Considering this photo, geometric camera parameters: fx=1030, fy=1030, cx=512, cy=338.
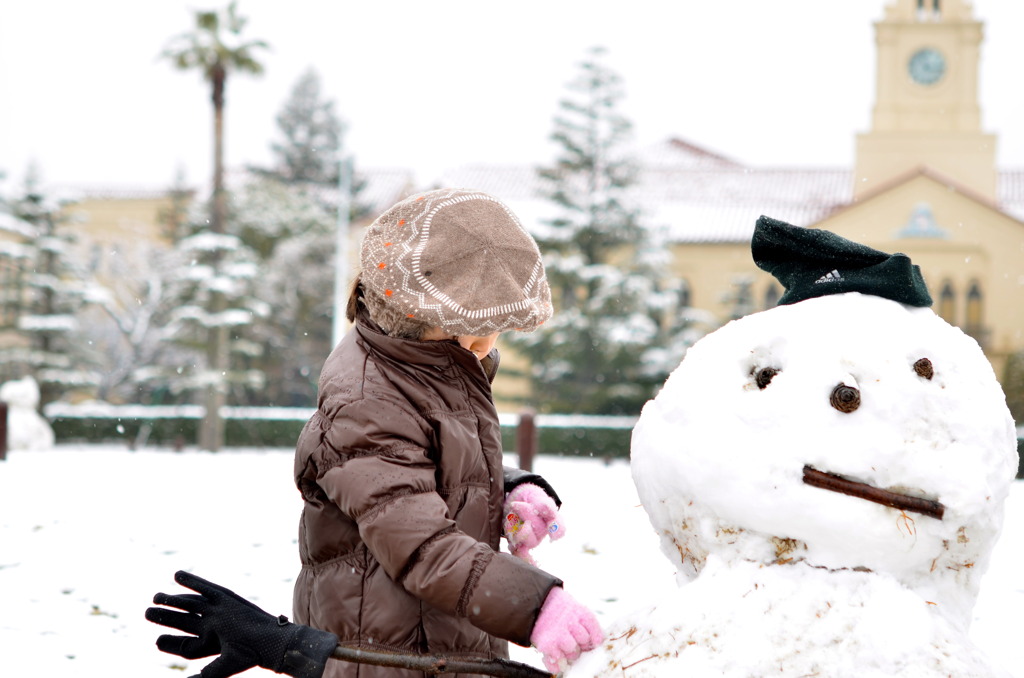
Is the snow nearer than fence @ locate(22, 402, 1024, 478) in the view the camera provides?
Yes

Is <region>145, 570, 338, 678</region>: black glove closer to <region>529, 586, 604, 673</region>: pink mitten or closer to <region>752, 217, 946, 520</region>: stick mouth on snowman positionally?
<region>529, 586, 604, 673</region>: pink mitten

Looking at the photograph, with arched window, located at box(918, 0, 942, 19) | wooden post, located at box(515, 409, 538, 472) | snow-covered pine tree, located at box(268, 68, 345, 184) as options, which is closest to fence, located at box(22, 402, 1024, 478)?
wooden post, located at box(515, 409, 538, 472)

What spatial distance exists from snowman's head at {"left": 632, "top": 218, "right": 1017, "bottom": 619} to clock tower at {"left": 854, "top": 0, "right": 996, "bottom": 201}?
1510 inches

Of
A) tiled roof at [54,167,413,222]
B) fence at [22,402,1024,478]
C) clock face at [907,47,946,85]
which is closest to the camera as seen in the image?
fence at [22,402,1024,478]

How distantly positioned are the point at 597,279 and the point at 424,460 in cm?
2434

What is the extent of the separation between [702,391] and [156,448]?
77.4ft

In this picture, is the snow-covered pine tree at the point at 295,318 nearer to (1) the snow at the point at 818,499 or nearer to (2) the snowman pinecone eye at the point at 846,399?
(1) the snow at the point at 818,499

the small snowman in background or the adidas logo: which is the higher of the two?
the adidas logo

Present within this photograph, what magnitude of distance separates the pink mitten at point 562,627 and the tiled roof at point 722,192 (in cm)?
3216

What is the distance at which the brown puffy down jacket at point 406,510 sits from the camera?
71.0 inches

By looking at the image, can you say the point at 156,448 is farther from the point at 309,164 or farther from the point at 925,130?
the point at 925,130

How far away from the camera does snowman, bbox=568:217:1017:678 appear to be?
1.75 meters

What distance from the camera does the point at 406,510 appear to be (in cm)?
182

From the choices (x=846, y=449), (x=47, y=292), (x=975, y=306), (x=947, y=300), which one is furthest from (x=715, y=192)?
(x=846, y=449)
